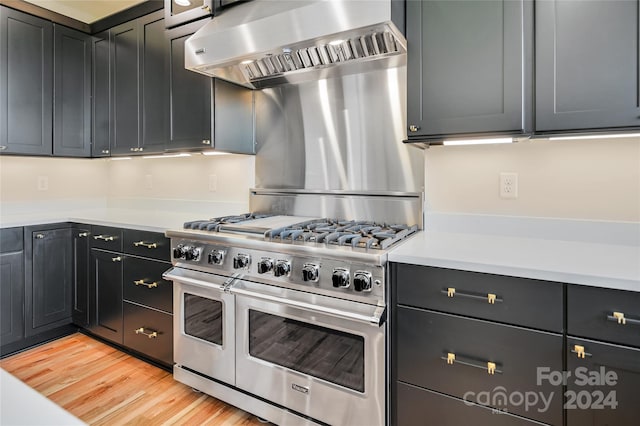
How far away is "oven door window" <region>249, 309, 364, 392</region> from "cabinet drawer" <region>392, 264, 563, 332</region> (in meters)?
0.32

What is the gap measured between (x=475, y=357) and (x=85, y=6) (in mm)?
3928

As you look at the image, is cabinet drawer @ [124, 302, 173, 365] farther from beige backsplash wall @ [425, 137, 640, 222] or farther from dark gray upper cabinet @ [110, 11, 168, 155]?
beige backsplash wall @ [425, 137, 640, 222]

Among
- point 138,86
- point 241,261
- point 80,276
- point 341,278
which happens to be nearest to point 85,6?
point 138,86

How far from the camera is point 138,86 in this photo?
8.93ft

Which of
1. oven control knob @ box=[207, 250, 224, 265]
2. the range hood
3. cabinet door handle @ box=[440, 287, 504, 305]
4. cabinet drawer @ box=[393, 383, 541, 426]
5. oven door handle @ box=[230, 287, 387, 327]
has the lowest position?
cabinet drawer @ box=[393, 383, 541, 426]

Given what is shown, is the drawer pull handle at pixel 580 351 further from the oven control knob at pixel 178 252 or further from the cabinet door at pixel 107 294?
the cabinet door at pixel 107 294

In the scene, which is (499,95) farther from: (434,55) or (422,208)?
(422,208)

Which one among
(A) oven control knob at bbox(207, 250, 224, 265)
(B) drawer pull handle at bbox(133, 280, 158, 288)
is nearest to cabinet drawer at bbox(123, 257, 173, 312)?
(B) drawer pull handle at bbox(133, 280, 158, 288)

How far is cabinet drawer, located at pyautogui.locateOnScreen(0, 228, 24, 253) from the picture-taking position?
95.9 inches

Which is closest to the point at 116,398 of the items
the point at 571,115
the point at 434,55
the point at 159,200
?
the point at 159,200

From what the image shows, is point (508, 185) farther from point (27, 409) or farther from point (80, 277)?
point (80, 277)

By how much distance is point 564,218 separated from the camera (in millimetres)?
1717

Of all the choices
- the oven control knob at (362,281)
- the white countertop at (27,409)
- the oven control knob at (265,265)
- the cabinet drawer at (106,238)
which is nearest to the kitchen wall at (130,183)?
the cabinet drawer at (106,238)

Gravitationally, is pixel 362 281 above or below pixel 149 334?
above
